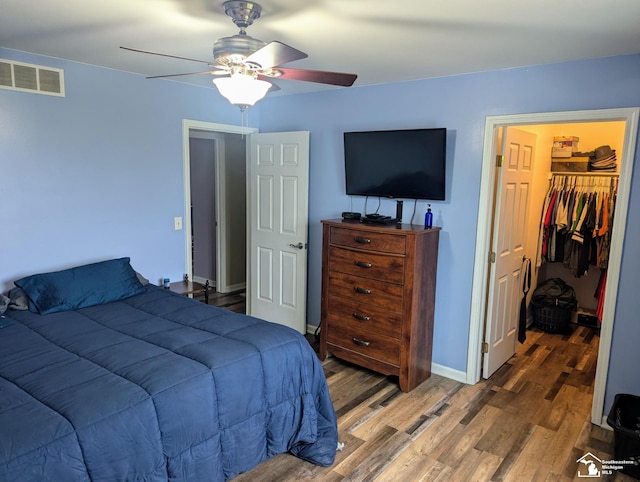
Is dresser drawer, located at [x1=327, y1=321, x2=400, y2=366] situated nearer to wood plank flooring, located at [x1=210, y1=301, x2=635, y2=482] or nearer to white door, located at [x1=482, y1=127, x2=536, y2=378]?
wood plank flooring, located at [x1=210, y1=301, x2=635, y2=482]

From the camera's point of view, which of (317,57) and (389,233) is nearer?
(317,57)

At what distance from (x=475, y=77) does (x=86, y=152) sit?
116 inches

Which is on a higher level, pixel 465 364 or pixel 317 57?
Result: pixel 317 57

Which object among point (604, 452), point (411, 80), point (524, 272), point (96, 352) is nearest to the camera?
point (96, 352)

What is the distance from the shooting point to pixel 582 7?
191 centimetres

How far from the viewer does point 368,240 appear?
10.9 feet

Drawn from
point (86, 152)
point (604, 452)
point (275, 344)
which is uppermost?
point (86, 152)

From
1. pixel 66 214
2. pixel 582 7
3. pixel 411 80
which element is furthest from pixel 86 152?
pixel 582 7

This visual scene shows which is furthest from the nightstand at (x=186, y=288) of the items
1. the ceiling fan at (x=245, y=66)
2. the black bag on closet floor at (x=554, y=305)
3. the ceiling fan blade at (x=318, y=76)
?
the black bag on closet floor at (x=554, y=305)

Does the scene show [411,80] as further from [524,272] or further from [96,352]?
[96,352]

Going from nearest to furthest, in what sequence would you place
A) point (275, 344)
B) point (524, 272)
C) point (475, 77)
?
1. point (275, 344)
2. point (475, 77)
3. point (524, 272)

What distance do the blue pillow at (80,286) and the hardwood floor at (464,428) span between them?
5.20 feet

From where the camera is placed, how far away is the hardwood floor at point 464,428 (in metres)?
2.44

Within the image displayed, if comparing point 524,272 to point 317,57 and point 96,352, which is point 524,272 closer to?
point 317,57
